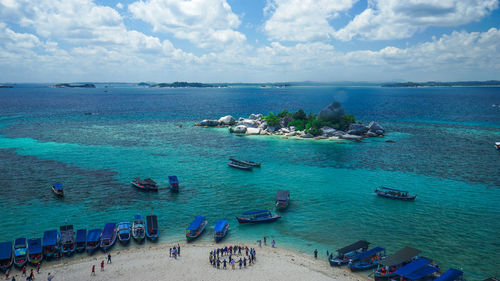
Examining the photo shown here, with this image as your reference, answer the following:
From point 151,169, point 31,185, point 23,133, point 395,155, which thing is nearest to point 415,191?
point 395,155

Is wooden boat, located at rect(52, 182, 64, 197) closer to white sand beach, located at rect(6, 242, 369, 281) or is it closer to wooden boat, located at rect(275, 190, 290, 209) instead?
white sand beach, located at rect(6, 242, 369, 281)

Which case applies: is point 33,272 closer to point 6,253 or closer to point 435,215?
point 6,253

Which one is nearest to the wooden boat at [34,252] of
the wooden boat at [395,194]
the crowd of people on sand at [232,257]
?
the crowd of people on sand at [232,257]

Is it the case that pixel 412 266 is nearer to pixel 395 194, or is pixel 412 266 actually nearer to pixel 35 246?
pixel 395 194

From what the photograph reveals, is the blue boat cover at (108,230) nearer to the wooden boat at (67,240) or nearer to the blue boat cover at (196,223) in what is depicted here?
the wooden boat at (67,240)

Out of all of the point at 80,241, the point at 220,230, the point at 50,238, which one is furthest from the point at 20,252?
the point at 220,230

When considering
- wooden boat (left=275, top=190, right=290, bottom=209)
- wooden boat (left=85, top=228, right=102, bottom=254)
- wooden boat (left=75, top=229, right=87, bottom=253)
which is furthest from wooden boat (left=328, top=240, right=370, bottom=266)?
wooden boat (left=75, top=229, right=87, bottom=253)
